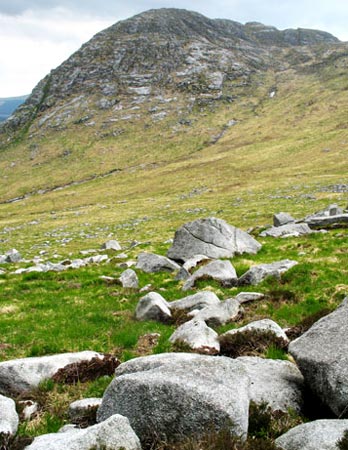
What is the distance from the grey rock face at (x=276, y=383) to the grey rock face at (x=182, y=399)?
848mm

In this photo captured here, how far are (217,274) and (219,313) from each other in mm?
6003

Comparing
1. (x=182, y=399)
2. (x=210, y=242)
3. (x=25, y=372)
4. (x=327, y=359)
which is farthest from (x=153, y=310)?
(x=210, y=242)

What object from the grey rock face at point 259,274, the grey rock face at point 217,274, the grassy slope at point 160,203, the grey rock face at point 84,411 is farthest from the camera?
the grey rock face at point 217,274

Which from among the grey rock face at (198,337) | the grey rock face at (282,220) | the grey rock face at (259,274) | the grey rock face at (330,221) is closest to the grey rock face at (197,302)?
the grey rock face at (198,337)

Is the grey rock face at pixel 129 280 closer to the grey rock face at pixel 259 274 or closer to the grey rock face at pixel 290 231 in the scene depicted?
the grey rock face at pixel 259 274

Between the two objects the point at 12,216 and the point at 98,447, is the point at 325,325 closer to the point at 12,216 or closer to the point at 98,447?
the point at 98,447

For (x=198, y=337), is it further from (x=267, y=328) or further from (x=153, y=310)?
(x=153, y=310)

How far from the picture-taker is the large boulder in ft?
89.9

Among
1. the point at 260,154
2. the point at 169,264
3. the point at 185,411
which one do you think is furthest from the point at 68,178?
the point at 185,411

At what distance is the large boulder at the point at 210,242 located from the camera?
27406 millimetres

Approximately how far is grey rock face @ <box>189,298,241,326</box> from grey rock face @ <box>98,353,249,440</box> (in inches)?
255

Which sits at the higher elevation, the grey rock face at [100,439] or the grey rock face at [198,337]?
the grey rock face at [100,439]

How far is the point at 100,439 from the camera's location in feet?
20.1

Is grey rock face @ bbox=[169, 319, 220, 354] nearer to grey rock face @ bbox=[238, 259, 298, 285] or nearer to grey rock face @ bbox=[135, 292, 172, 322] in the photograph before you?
grey rock face @ bbox=[135, 292, 172, 322]
